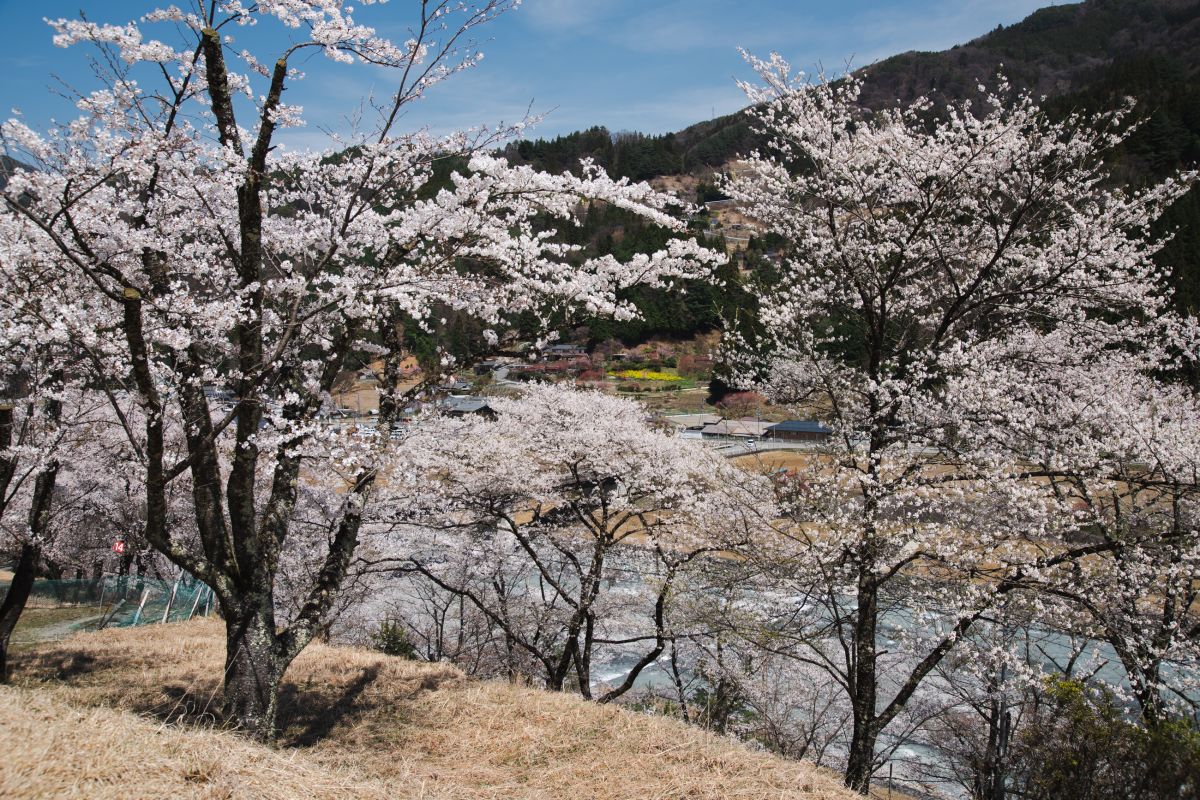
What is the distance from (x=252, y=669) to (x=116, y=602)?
41.0 ft

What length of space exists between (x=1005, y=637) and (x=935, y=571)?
3.36 metres

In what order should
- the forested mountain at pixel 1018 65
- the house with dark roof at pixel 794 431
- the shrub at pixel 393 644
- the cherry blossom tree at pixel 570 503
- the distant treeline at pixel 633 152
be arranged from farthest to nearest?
the distant treeline at pixel 633 152, the forested mountain at pixel 1018 65, the house with dark roof at pixel 794 431, the shrub at pixel 393 644, the cherry blossom tree at pixel 570 503

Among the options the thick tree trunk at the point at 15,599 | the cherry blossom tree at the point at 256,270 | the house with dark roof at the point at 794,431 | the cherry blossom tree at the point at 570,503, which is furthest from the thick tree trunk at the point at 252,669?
the house with dark roof at the point at 794,431

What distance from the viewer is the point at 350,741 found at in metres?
6.34

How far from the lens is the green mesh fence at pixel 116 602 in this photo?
13.7 metres

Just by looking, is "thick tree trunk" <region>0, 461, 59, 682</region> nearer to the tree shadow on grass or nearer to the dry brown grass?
the dry brown grass

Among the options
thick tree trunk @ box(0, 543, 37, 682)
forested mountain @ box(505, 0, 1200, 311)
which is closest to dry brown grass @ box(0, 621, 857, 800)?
thick tree trunk @ box(0, 543, 37, 682)

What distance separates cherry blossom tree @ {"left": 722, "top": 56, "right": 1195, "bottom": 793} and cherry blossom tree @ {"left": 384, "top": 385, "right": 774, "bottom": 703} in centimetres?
170

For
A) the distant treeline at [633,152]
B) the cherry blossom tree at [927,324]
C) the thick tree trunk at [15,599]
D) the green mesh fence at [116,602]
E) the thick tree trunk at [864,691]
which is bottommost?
the green mesh fence at [116,602]

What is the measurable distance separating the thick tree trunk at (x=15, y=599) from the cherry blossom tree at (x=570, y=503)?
487 centimetres

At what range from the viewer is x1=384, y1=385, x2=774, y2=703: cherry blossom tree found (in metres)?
11.4

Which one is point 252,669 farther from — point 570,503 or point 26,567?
point 570,503

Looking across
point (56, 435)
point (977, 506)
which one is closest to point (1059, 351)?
point (977, 506)

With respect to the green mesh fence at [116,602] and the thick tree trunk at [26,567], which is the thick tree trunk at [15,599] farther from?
the green mesh fence at [116,602]
